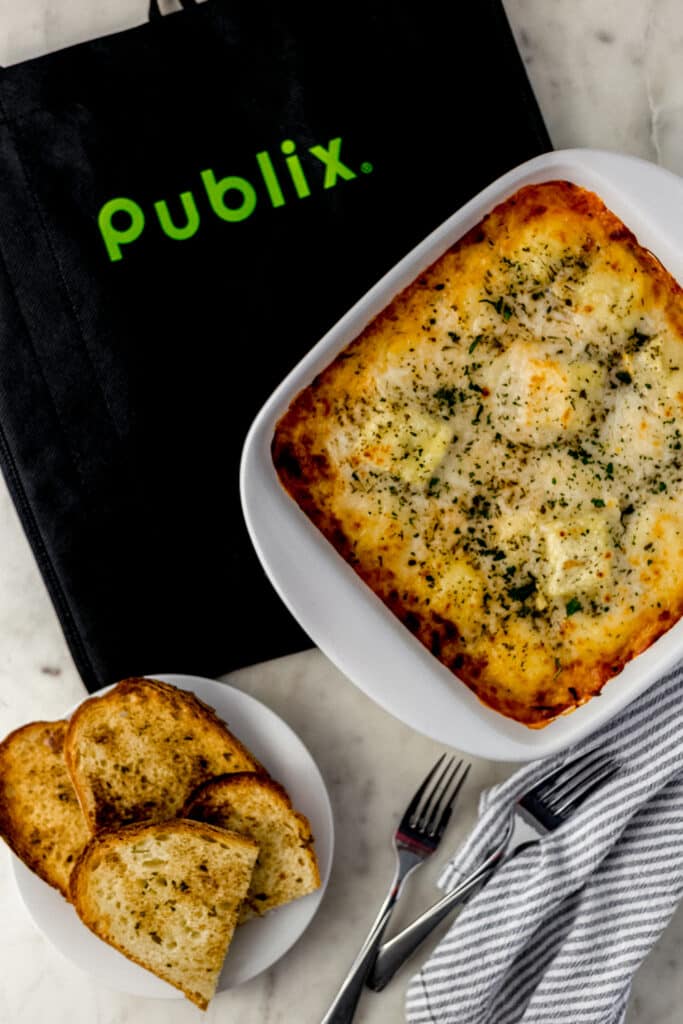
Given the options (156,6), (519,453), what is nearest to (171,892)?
(519,453)

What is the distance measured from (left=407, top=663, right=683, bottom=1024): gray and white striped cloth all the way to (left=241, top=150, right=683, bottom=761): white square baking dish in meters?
0.26

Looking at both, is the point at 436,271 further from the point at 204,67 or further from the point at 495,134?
the point at 204,67

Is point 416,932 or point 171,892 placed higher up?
point 171,892

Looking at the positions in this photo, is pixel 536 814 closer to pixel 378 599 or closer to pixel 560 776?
pixel 560 776

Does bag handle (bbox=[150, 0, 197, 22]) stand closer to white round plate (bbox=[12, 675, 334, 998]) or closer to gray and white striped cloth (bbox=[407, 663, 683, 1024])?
white round plate (bbox=[12, 675, 334, 998])

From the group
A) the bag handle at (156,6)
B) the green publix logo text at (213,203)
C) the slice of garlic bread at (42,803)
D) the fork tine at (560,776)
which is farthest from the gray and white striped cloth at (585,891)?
the bag handle at (156,6)

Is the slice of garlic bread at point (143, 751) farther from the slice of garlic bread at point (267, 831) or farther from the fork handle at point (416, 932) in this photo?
the fork handle at point (416, 932)

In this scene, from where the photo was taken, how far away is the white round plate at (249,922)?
5.84ft

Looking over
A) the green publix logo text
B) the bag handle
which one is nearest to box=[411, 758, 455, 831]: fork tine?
the green publix logo text

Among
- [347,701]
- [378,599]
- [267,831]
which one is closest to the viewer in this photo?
[378,599]

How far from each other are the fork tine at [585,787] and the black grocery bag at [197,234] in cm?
53

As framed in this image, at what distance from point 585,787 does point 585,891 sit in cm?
19

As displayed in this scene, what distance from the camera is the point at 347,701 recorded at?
1871 mm

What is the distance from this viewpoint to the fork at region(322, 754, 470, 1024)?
6.03ft
